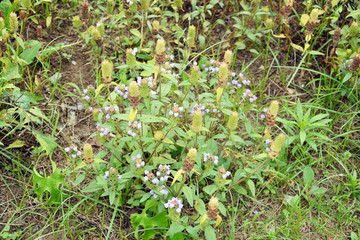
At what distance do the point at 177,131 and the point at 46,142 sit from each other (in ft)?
3.84

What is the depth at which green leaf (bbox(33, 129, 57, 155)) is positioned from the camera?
3076 mm

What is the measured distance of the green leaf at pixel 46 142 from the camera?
10.1 feet

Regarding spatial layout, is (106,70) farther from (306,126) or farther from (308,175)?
(308,175)

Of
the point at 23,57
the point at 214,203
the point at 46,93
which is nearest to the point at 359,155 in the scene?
the point at 214,203

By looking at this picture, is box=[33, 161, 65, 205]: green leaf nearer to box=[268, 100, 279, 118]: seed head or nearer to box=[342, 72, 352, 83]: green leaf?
box=[268, 100, 279, 118]: seed head

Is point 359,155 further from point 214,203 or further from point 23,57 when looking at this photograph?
point 23,57

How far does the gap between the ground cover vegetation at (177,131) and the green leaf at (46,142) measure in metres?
0.01

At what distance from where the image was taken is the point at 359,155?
137 inches

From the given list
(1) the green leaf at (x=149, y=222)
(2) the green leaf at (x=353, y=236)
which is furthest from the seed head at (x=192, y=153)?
(2) the green leaf at (x=353, y=236)

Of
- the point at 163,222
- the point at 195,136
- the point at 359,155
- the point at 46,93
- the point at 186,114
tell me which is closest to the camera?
the point at 163,222

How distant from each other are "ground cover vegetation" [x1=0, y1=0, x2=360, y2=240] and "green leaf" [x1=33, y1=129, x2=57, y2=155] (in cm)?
1

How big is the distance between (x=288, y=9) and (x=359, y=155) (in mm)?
1596

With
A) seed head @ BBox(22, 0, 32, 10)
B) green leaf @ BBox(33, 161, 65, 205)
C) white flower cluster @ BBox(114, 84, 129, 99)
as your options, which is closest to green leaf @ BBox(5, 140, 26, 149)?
green leaf @ BBox(33, 161, 65, 205)

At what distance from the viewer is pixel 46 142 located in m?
3.18
